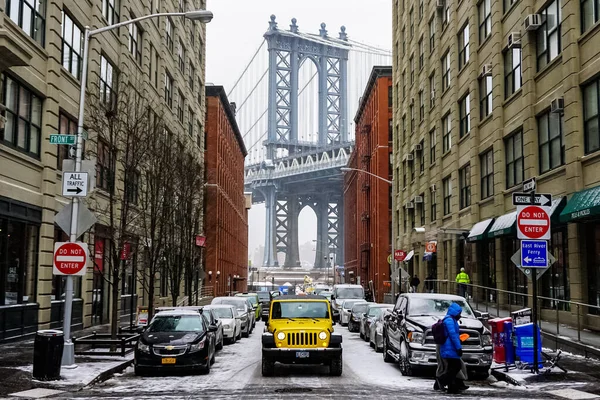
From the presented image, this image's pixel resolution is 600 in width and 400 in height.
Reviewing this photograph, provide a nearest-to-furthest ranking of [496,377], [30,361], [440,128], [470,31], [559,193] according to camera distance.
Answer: [496,377] → [30,361] → [559,193] → [470,31] → [440,128]

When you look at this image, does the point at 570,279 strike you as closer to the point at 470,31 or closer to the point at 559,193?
the point at 559,193

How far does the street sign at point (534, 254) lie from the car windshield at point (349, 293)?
25.3 m

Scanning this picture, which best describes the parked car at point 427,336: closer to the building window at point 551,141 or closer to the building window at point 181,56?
the building window at point 551,141

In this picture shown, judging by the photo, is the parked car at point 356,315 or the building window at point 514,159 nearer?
the building window at point 514,159

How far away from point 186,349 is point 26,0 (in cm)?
1291

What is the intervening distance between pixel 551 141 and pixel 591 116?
135 inches

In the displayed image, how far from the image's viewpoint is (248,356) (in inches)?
Answer: 827

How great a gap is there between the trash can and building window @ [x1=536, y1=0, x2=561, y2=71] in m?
18.6

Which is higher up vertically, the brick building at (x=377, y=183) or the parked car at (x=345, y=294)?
the brick building at (x=377, y=183)

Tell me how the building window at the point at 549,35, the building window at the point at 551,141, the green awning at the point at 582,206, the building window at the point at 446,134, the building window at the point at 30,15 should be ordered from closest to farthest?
the green awning at the point at 582,206, the building window at the point at 30,15, the building window at the point at 551,141, the building window at the point at 549,35, the building window at the point at 446,134

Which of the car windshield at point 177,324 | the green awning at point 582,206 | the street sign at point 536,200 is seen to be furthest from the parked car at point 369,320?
the street sign at point 536,200

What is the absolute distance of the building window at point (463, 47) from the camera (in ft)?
120

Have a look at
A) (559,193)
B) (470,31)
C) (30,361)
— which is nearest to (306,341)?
(30,361)

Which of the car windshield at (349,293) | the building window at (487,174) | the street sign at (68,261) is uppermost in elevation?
the building window at (487,174)
